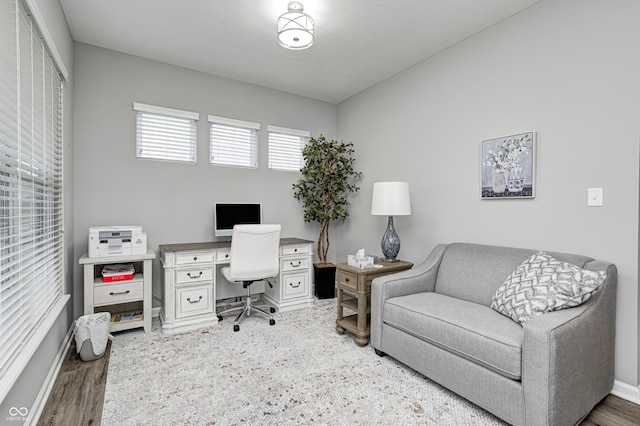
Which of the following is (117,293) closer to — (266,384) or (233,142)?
(266,384)

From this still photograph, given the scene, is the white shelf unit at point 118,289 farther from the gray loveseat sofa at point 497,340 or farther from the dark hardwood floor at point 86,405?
the gray loveseat sofa at point 497,340

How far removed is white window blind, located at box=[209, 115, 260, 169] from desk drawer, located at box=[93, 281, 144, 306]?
1.56 metres

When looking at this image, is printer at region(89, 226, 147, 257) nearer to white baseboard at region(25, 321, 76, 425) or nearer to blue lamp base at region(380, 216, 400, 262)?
white baseboard at region(25, 321, 76, 425)

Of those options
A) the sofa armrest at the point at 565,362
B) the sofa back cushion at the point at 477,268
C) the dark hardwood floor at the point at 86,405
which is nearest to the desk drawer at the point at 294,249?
the sofa back cushion at the point at 477,268

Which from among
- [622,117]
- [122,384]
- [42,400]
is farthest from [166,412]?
[622,117]

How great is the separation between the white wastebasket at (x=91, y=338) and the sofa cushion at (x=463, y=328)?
85.9 inches

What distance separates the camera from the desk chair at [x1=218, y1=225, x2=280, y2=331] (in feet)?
9.96

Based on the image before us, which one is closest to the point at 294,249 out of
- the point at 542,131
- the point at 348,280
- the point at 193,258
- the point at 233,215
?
the point at 233,215

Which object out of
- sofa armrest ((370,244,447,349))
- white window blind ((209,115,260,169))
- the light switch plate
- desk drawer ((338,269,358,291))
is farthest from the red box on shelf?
the light switch plate

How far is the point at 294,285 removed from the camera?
147 inches

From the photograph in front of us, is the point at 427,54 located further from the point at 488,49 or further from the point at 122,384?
the point at 122,384

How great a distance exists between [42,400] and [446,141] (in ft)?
11.8

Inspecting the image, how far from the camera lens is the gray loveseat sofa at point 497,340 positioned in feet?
5.21

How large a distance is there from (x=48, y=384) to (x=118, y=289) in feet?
3.17
